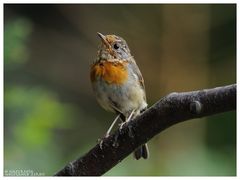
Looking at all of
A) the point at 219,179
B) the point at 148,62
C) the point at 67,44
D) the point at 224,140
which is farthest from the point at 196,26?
the point at 219,179

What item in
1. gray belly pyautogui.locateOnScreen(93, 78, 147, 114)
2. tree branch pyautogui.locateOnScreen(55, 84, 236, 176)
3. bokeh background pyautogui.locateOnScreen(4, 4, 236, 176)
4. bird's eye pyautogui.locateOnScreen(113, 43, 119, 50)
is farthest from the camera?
bokeh background pyautogui.locateOnScreen(4, 4, 236, 176)

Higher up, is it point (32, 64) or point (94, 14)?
point (94, 14)

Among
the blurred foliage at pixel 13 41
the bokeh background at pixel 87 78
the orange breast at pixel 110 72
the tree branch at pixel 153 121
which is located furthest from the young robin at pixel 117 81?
the tree branch at pixel 153 121

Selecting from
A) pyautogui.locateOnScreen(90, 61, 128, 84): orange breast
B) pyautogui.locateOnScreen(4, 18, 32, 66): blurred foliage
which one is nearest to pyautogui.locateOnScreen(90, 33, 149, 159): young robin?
pyautogui.locateOnScreen(90, 61, 128, 84): orange breast

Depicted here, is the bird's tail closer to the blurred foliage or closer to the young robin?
the young robin

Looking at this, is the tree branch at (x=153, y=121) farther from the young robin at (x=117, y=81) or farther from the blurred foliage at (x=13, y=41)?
the blurred foliage at (x=13, y=41)

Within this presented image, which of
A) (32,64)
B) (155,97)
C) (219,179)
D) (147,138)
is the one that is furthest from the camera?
(32,64)

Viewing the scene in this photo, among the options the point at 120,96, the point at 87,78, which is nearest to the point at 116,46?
the point at 120,96

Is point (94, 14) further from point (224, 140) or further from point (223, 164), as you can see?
point (223, 164)
